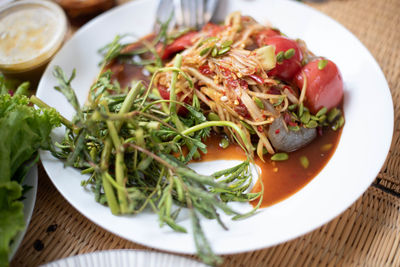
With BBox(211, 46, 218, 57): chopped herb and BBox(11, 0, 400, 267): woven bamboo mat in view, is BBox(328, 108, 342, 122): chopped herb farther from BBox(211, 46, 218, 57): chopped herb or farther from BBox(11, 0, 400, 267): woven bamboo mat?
BBox(211, 46, 218, 57): chopped herb

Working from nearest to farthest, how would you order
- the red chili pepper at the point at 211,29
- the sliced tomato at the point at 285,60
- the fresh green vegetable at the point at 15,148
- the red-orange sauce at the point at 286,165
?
1. the fresh green vegetable at the point at 15,148
2. the red-orange sauce at the point at 286,165
3. the sliced tomato at the point at 285,60
4. the red chili pepper at the point at 211,29

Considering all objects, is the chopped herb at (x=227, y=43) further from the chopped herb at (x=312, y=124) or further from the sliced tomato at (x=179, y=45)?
the chopped herb at (x=312, y=124)

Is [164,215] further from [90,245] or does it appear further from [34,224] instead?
[34,224]

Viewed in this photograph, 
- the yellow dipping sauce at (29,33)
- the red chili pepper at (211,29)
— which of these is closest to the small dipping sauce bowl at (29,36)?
Result: the yellow dipping sauce at (29,33)

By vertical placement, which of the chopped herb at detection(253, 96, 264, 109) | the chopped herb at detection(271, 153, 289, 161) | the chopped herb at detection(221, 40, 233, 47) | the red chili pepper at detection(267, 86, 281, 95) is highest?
the chopped herb at detection(221, 40, 233, 47)

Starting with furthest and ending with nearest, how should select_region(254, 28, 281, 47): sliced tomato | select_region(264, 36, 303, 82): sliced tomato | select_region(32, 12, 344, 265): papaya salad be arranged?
select_region(254, 28, 281, 47): sliced tomato → select_region(264, 36, 303, 82): sliced tomato → select_region(32, 12, 344, 265): papaya salad

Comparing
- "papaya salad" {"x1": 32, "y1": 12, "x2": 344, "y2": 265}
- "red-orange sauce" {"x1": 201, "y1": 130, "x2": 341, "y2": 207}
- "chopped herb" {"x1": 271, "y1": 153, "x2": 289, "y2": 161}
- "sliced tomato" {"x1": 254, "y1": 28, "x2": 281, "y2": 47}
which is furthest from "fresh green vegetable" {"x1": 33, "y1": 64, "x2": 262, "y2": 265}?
"sliced tomato" {"x1": 254, "y1": 28, "x2": 281, "y2": 47}

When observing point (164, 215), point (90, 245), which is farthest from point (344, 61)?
point (90, 245)
